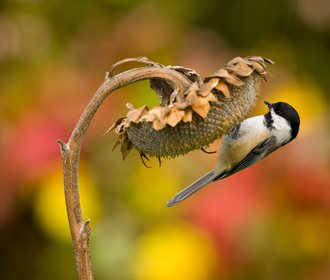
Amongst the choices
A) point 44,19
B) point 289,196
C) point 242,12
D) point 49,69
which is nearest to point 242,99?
point 289,196

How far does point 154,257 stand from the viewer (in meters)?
3.84

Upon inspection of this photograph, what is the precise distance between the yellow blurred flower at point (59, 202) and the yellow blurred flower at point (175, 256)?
298 mm

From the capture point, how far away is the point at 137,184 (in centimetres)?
411

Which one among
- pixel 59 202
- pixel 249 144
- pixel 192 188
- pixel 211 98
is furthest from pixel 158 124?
pixel 59 202

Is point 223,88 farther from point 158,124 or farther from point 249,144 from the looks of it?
point 249,144

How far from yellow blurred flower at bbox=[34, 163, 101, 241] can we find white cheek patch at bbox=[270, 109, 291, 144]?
1.56 m

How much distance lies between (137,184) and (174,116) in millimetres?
2327

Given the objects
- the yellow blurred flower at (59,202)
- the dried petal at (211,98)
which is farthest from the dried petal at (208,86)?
the yellow blurred flower at (59,202)

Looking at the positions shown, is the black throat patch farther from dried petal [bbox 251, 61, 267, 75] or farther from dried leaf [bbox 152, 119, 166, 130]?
dried leaf [bbox 152, 119, 166, 130]

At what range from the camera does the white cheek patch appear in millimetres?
2545

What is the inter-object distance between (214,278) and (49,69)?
5.30 feet

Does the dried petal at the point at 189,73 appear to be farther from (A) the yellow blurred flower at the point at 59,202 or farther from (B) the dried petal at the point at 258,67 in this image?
(A) the yellow blurred flower at the point at 59,202

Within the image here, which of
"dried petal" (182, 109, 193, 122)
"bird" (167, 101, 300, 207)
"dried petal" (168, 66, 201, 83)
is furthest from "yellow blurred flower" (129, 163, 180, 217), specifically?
"dried petal" (182, 109, 193, 122)

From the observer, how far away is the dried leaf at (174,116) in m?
1.80
